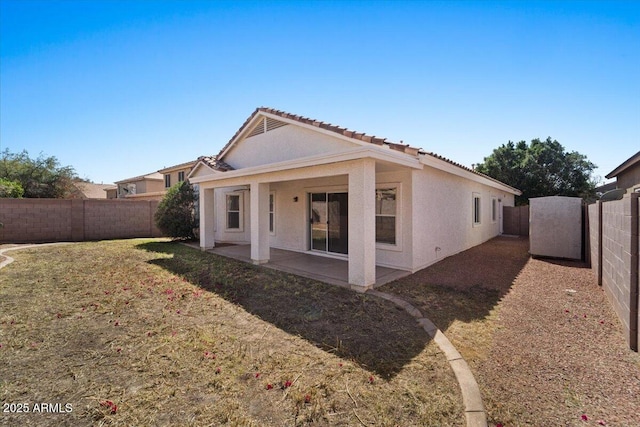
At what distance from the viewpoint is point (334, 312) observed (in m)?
5.86

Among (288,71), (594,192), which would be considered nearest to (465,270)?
(288,71)

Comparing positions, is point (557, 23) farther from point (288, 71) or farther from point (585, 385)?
point (585, 385)

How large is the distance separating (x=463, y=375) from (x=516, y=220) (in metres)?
20.5

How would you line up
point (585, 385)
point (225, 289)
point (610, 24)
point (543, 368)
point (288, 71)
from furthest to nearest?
point (288, 71) → point (610, 24) → point (225, 289) → point (543, 368) → point (585, 385)

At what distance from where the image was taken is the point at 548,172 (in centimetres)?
2755

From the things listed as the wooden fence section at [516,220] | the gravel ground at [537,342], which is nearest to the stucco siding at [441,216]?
the gravel ground at [537,342]

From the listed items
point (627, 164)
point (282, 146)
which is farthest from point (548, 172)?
point (282, 146)

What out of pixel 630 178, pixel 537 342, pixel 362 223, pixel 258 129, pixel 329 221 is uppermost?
pixel 258 129

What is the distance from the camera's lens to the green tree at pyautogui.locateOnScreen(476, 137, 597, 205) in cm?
2717

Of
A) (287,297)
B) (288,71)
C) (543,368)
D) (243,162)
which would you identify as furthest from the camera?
(243,162)

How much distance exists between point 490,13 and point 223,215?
46.0 ft

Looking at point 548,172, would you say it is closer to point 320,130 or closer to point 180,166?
point 320,130

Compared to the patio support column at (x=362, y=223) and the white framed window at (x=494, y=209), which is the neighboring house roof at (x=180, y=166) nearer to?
the patio support column at (x=362, y=223)

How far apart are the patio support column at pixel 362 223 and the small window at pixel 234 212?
988 centimetres
